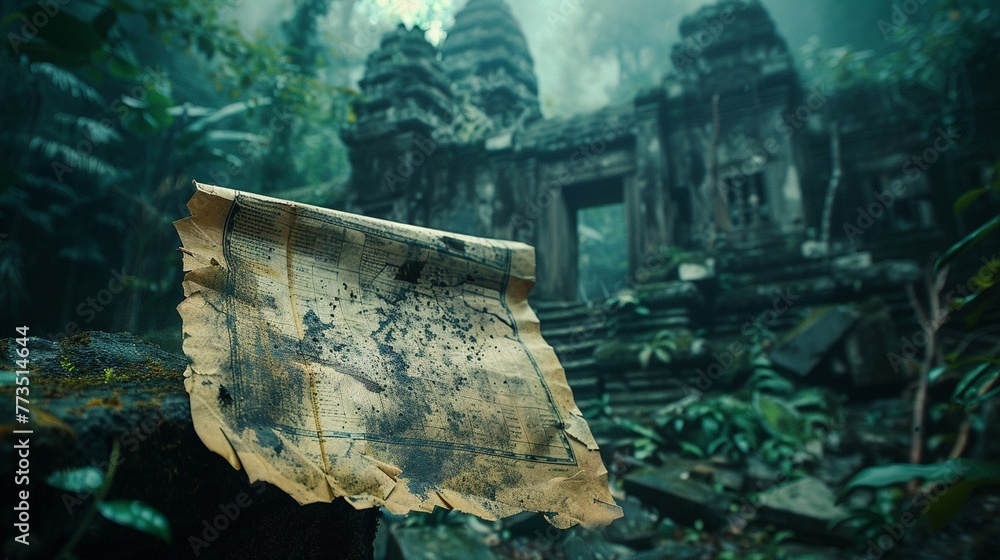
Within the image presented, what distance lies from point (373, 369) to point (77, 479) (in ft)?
1.51

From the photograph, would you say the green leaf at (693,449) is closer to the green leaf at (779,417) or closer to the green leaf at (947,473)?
the green leaf at (779,417)

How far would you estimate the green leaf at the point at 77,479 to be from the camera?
1.87ft

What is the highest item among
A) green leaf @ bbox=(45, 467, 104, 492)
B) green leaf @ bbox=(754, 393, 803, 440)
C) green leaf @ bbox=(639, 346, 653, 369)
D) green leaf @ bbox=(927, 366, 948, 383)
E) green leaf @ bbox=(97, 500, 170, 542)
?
green leaf @ bbox=(639, 346, 653, 369)

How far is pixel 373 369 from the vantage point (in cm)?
97

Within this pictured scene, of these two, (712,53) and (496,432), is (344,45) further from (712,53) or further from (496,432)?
Answer: (496,432)

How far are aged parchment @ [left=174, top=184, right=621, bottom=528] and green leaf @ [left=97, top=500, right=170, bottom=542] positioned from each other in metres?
0.10

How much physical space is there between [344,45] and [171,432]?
59.7 feet

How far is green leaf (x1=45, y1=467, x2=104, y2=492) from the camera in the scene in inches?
22.4

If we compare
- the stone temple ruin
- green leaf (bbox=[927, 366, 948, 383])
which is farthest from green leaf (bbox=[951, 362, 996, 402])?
the stone temple ruin

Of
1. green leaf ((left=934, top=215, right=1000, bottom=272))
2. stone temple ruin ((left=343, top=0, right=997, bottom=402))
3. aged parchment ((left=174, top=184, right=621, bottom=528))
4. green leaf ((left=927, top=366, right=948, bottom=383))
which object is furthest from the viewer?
stone temple ruin ((left=343, top=0, right=997, bottom=402))

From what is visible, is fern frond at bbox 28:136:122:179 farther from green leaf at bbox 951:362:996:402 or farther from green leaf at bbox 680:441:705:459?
green leaf at bbox 951:362:996:402

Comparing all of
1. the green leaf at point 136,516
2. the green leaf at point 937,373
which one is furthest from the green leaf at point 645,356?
the green leaf at point 136,516

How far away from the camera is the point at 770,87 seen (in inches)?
260

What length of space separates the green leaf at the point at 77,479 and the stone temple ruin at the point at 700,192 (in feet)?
15.1
